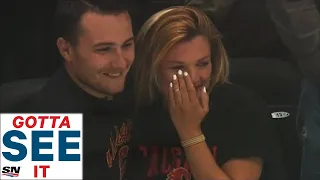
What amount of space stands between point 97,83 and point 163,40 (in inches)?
17.6

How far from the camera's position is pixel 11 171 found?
3.72m

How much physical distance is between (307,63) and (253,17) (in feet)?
1.36

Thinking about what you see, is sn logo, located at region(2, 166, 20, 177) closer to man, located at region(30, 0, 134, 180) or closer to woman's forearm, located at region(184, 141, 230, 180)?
man, located at region(30, 0, 134, 180)

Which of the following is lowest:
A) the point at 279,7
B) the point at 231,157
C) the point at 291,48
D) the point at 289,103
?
the point at 231,157

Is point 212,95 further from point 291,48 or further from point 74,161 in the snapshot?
point 74,161

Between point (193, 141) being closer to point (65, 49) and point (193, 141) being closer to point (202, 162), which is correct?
point (202, 162)

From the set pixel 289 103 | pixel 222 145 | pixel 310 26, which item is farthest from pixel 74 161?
pixel 310 26

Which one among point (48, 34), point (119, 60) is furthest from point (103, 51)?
point (48, 34)

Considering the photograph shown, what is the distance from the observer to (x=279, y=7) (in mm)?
3688

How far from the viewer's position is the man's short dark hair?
3613 mm

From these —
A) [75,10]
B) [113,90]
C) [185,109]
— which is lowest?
[185,109]

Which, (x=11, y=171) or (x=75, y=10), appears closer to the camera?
(x=75, y=10)

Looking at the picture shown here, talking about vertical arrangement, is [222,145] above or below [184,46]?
below

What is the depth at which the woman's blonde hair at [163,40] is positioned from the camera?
12.0 feet
